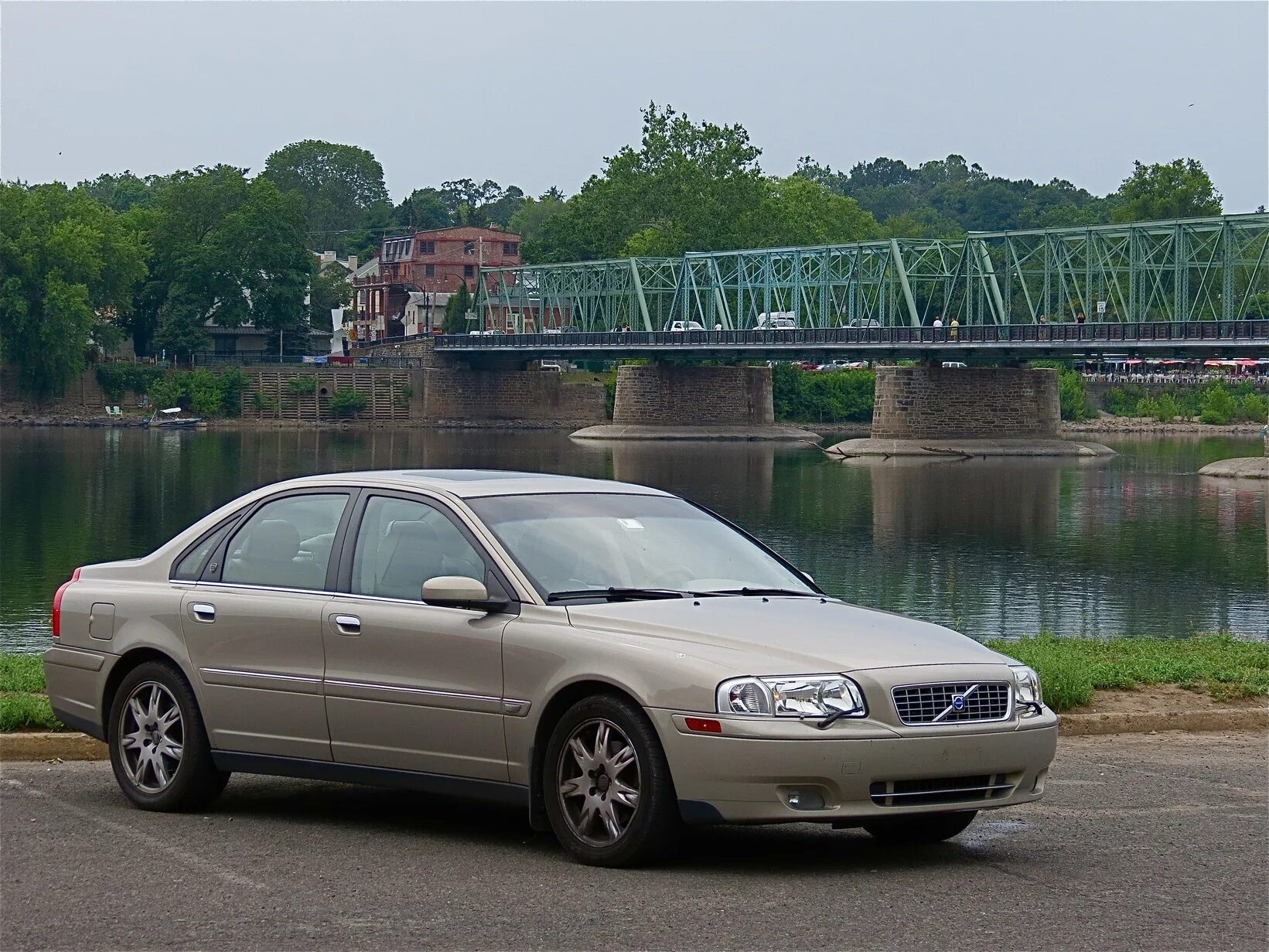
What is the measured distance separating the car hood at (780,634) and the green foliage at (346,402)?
132m

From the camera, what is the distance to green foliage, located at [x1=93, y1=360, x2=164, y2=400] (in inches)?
5143

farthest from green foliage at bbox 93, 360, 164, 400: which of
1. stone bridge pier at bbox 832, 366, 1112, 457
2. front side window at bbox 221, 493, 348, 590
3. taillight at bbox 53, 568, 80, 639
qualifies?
front side window at bbox 221, 493, 348, 590

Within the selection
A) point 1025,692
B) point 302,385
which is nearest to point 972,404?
point 302,385

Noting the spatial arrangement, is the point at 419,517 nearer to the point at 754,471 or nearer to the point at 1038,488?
the point at 1038,488

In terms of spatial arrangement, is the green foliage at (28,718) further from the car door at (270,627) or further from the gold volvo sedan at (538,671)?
the car door at (270,627)

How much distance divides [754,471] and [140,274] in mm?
62215

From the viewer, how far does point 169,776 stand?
8883 millimetres

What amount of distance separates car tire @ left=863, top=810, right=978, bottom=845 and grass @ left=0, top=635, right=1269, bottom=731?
3.80 metres

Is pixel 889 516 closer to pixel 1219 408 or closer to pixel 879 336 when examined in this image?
pixel 879 336

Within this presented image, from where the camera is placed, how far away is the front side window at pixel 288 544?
8.79 metres

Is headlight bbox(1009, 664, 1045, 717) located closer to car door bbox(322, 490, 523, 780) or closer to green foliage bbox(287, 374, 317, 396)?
car door bbox(322, 490, 523, 780)

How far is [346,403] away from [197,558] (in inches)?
5147

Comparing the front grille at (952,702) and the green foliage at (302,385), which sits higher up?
the green foliage at (302,385)

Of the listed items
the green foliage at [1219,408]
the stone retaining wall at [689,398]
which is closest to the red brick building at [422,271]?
the stone retaining wall at [689,398]
